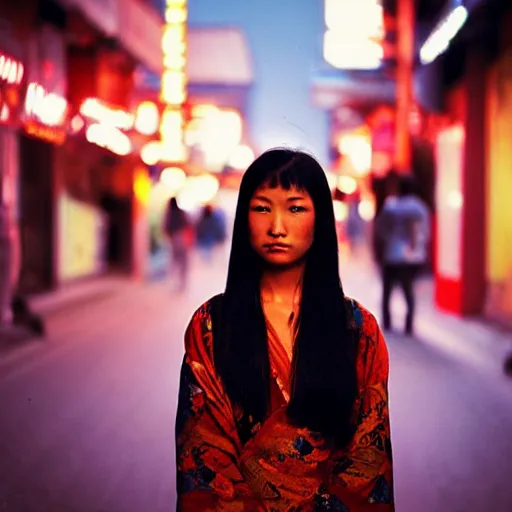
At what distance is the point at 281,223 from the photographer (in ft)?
7.15

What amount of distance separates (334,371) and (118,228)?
21.1m

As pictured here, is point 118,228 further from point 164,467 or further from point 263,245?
point 263,245

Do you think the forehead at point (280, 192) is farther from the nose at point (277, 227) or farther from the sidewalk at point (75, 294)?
the sidewalk at point (75, 294)

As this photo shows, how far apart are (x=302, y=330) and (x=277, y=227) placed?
30 centimetres

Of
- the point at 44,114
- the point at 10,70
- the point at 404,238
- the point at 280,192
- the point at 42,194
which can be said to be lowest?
the point at 404,238

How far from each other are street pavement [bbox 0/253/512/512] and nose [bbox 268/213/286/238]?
252 centimetres

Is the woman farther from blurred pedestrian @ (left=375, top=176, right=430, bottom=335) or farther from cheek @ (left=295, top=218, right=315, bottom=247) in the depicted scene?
blurred pedestrian @ (left=375, top=176, right=430, bottom=335)

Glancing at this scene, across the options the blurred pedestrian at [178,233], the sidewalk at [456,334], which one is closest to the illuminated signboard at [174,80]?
the blurred pedestrian at [178,233]

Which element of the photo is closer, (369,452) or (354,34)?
(369,452)

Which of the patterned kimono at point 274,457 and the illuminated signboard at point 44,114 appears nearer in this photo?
the patterned kimono at point 274,457

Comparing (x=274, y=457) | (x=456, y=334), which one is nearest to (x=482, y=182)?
(x=456, y=334)

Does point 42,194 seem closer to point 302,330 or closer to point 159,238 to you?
point 159,238

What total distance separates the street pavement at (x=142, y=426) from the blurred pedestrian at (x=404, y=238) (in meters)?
0.79

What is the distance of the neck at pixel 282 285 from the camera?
7.42ft
